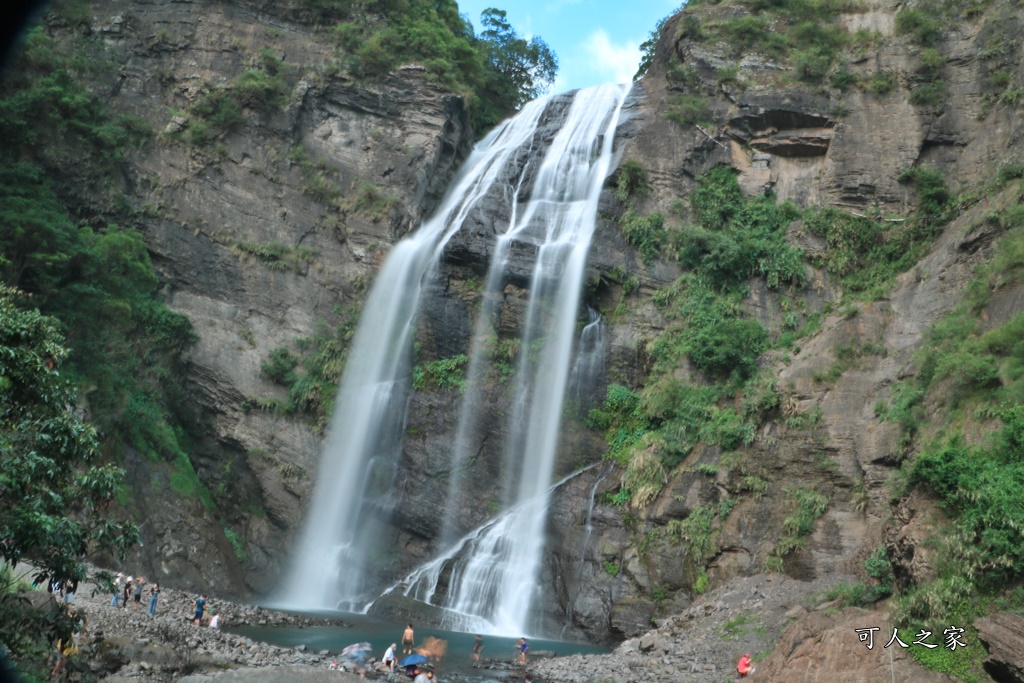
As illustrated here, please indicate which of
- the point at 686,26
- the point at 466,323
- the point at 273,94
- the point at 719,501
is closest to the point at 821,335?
the point at 719,501

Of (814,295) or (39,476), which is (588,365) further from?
(39,476)

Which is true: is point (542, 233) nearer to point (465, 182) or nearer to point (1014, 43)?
point (465, 182)

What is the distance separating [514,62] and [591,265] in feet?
61.6

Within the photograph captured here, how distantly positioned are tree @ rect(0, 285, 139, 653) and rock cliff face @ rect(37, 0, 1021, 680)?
1074cm

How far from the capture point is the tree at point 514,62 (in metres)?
38.2

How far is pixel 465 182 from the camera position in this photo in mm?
30422

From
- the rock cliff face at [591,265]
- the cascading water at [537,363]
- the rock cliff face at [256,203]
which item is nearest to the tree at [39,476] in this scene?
the rock cliff face at [591,265]

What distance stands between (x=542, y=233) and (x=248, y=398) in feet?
36.9

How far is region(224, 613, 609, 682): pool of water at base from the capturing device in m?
14.7

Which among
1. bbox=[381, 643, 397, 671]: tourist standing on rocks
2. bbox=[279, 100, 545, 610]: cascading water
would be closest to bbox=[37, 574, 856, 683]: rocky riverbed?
bbox=[381, 643, 397, 671]: tourist standing on rocks

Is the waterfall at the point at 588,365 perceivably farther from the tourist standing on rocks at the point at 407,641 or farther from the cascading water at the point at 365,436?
the tourist standing on rocks at the point at 407,641

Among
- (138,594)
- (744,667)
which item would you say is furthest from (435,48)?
(744,667)

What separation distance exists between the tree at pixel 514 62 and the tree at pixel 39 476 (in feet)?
105

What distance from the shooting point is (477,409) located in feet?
76.5
